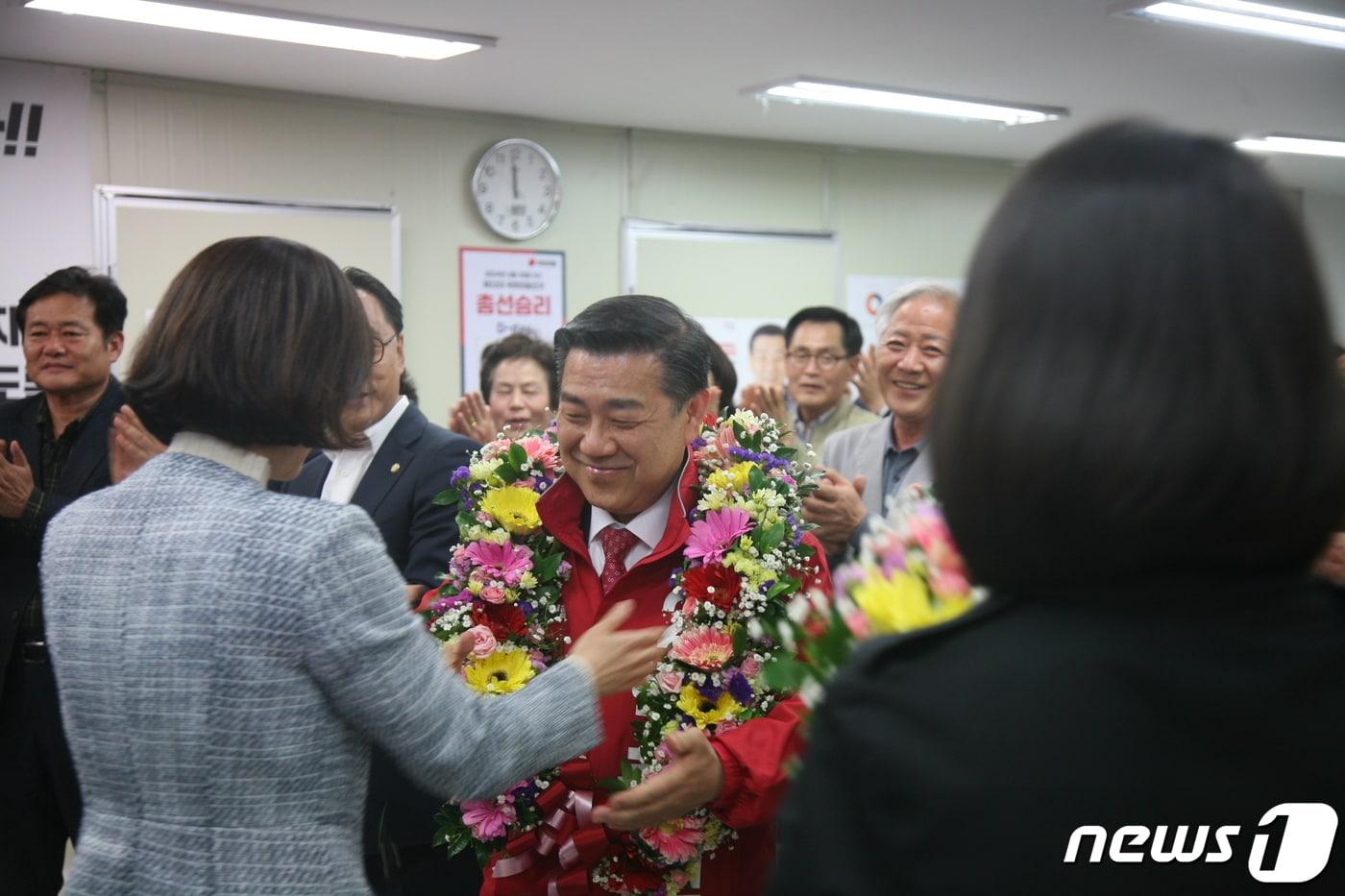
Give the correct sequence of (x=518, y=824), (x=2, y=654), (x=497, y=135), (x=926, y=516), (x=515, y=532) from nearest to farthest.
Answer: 1. (x=926, y=516)
2. (x=518, y=824)
3. (x=515, y=532)
4. (x=2, y=654)
5. (x=497, y=135)

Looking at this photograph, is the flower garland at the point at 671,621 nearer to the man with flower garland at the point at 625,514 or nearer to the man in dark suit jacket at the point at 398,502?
the man with flower garland at the point at 625,514

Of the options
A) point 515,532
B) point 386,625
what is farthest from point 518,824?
point 386,625

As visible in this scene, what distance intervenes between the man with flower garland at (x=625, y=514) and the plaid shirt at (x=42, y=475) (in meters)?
1.95

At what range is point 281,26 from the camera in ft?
18.1

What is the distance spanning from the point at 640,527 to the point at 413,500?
38.8 inches

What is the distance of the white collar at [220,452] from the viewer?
160 cm

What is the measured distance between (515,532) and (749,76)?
493 cm

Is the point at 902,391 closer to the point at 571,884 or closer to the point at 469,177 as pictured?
the point at 571,884

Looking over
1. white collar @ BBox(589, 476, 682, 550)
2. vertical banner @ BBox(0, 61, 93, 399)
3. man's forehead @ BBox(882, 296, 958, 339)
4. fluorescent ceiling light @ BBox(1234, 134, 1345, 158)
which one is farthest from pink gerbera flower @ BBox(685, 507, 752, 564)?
fluorescent ceiling light @ BBox(1234, 134, 1345, 158)

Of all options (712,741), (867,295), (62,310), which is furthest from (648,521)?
(867,295)

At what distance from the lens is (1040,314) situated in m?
0.89

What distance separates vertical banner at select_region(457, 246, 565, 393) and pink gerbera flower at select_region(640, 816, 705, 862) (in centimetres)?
561

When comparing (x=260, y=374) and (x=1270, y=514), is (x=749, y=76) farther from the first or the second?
(x=1270, y=514)

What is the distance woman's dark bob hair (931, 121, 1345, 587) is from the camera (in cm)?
85
